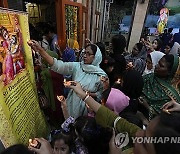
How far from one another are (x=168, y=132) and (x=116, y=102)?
32.7 inches

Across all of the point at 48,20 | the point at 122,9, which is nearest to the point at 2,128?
the point at 48,20

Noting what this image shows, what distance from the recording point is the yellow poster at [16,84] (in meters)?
1.13

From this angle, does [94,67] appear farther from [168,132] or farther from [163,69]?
[168,132]

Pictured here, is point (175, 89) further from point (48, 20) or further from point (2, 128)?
point (48, 20)

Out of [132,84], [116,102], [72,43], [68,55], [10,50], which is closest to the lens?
[10,50]

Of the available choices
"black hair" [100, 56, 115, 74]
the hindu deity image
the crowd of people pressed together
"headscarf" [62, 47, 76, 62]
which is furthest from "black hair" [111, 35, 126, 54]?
the hindu deity image

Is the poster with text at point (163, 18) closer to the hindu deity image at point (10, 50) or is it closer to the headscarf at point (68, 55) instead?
the headscarf at point (68, 55)

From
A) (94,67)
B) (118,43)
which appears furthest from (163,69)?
(118,43)

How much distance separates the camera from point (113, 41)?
2891mm

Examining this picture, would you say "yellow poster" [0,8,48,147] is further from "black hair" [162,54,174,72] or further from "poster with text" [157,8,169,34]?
"poster with text" [157,8,169,34]

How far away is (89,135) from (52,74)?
1158mm

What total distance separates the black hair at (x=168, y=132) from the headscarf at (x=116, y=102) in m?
0.78

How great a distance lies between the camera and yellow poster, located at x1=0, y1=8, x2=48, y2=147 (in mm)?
1130

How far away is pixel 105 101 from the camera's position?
4.75ft
